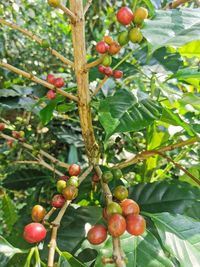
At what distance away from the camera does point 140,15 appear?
0.71 meters

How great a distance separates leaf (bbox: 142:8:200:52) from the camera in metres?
0.60

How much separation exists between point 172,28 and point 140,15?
10 centimetres

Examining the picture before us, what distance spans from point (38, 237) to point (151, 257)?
21cm

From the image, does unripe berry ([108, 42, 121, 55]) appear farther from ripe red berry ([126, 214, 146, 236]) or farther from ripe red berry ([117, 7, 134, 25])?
ripe red berry ([126, 214, 146, 236])

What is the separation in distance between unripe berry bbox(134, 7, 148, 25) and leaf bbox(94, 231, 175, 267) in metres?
0.42

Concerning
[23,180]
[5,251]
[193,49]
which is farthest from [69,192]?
[23,180]

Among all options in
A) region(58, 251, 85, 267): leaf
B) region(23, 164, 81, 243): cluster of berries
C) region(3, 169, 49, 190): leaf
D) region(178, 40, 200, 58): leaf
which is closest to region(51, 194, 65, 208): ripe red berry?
region(23, 164, 81, 243): cluster of berries

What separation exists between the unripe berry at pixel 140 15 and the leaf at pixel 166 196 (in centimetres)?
46

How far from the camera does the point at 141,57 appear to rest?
3.84ft

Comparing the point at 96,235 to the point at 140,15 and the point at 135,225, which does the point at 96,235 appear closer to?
the point at 135,225

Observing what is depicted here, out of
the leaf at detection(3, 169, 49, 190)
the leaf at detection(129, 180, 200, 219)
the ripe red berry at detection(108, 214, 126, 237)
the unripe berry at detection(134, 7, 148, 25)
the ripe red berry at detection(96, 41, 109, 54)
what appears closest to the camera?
the ripe red berry at detection(108, 214, 126, 237)

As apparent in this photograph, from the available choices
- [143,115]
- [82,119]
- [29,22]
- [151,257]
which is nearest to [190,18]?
[143,115]

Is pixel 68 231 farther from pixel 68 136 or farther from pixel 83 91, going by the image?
pixel 68 136

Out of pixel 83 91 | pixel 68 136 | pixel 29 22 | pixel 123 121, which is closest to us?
pixel 123 121
